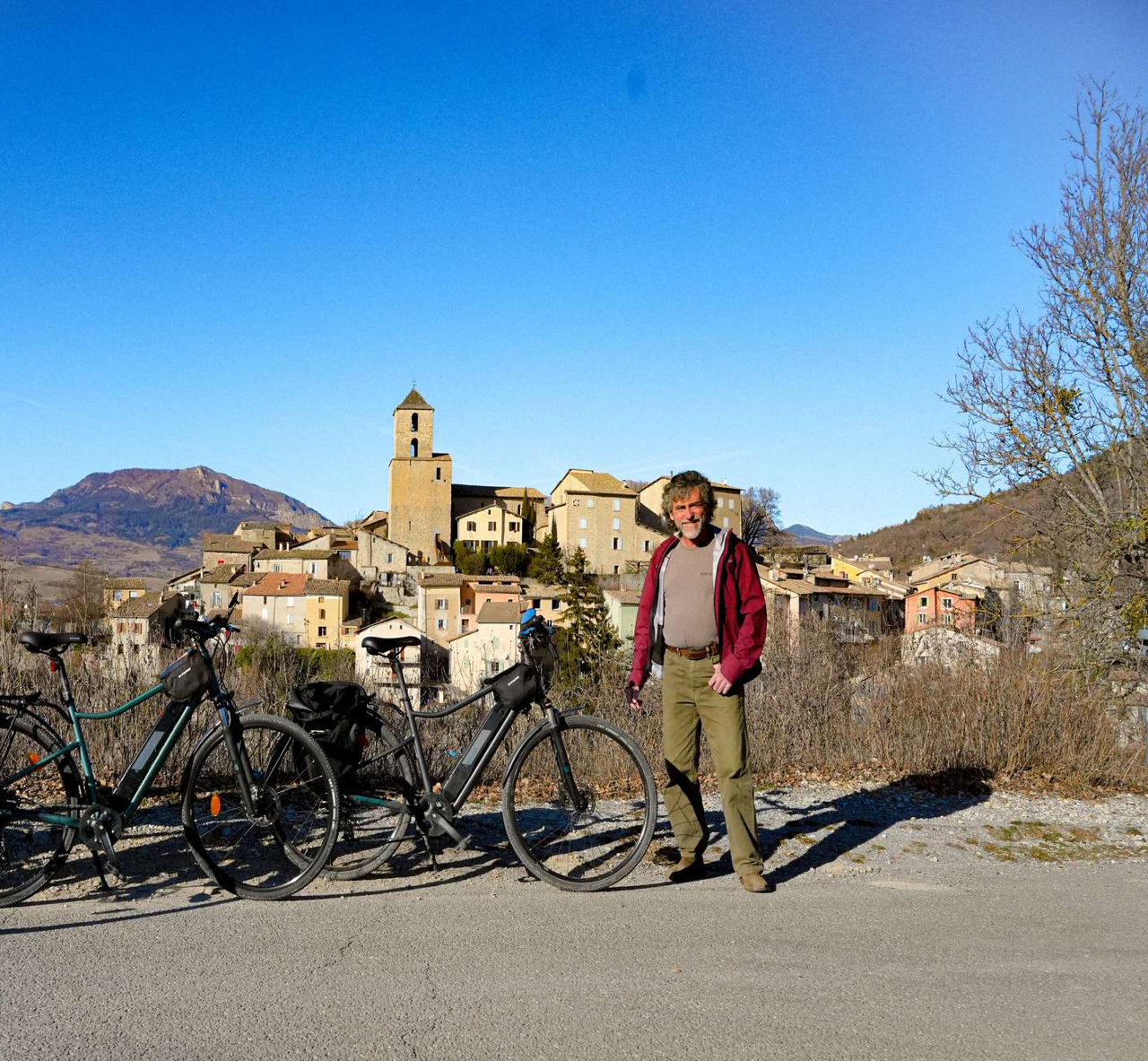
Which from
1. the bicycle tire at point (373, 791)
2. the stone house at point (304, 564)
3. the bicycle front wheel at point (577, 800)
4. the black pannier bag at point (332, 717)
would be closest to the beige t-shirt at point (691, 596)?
the bicycle front wheel at point (577, 800)

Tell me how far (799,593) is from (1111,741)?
2824 centimetres

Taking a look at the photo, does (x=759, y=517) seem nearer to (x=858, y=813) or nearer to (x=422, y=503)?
(x=422, y=503)

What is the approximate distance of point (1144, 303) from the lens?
41.9 feet

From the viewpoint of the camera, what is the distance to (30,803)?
4055mm

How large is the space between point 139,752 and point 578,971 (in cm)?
229

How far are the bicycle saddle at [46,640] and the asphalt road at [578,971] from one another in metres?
1.10

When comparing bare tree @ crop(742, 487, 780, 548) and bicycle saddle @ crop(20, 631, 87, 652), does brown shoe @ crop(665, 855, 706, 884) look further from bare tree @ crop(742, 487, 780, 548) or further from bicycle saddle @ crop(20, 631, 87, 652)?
bare tree @ crop(742, 487, 780, 548)

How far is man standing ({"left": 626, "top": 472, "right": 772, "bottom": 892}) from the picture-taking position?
4.42m

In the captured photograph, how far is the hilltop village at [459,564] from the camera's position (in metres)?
54.9

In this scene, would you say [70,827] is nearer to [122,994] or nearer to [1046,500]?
[122,994]

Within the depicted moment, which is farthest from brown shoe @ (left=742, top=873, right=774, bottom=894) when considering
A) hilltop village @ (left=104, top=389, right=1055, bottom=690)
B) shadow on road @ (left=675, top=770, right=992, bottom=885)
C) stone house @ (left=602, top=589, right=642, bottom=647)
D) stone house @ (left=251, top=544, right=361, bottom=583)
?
stone house @ (left=251, top=544, right=361, bottom=583)

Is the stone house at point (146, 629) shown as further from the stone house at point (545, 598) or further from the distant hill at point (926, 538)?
the stone house at point (545, 598)

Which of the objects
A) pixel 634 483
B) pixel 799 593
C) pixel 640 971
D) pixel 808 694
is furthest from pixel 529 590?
Result: pixel 640 971

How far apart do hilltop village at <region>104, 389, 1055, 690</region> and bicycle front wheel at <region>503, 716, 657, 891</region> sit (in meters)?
34.0
